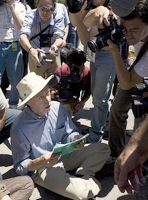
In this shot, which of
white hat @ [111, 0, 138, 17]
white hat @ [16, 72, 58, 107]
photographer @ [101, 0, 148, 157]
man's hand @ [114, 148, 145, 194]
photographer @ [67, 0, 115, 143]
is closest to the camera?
man's hand @ [114, 148, 145, 194]

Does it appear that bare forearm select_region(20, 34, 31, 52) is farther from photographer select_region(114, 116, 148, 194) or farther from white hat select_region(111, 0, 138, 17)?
photographer select_region(114, 116, 148, 194)

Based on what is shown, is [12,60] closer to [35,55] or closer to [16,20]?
[16,20]

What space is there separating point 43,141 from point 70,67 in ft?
3.31

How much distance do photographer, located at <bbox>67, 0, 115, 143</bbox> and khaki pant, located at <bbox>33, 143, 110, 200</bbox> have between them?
454 millimetres

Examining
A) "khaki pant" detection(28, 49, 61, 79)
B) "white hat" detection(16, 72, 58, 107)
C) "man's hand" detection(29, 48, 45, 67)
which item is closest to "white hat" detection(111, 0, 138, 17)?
"white hat" detection(16, 72, 58, 107)

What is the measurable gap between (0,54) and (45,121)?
144 cm

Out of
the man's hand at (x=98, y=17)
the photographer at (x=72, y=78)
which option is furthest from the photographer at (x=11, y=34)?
the man's hand at (x=98, y=17)

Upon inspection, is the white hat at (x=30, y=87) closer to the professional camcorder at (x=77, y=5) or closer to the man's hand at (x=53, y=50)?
the professional camcorder at (x=77, y=5)

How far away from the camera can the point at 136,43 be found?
8.30 ft

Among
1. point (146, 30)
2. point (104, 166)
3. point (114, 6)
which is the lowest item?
point (104, 166)

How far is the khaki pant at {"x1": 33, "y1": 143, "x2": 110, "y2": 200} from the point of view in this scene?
2686 millimetres

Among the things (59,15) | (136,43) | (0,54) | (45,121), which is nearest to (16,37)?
(0,54)

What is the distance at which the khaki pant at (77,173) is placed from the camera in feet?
8.81

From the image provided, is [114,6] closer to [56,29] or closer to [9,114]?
[9,114]
